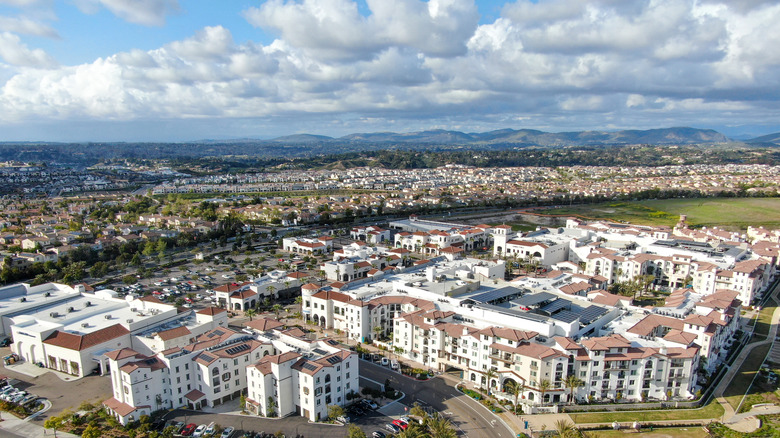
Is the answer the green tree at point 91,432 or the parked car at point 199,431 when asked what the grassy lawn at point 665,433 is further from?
the green tree at point 91,432

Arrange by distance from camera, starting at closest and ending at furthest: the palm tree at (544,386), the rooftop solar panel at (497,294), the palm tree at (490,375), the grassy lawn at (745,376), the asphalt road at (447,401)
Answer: the asphalt road at (447,401), the palm tree at (544,386), the palm tree at (490,375), the grassy lawn at (745,376), the rooftop solar panel at (497,294)

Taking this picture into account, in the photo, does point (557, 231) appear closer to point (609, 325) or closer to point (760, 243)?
point (760, 243)

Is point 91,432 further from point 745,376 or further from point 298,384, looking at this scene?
point 745,376

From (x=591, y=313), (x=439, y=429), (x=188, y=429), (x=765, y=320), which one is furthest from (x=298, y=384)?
(x=765, y=320)

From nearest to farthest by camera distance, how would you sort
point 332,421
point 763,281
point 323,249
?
point 332,421 < point 763,281 < point 323,249

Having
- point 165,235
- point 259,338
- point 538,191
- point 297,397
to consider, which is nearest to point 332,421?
point 297,397

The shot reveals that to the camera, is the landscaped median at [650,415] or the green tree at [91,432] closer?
the green tree at [91,432]

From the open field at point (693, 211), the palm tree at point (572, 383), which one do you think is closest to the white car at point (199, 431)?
the palm tree at point (572, 383)
